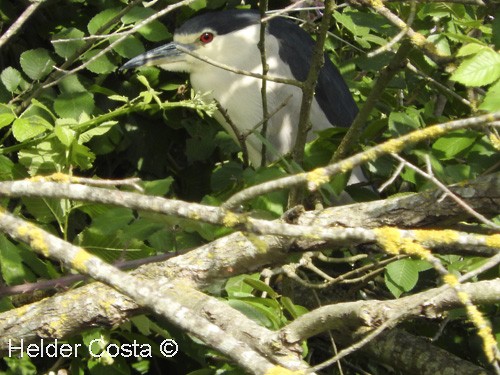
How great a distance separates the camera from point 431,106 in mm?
1951

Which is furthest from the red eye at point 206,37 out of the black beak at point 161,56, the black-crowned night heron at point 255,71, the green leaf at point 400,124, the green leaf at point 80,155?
the green leaf at point 400,124

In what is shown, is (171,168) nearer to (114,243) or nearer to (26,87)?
(26,87)

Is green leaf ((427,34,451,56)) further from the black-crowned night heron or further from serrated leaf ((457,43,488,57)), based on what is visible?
the black-crowned night heron

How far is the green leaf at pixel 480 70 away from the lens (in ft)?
3.75

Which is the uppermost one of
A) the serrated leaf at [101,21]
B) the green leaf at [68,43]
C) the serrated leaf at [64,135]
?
the serrated leaf at [101,21]

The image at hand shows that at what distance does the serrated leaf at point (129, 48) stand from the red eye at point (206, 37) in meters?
0.57

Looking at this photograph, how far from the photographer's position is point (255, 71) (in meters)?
2.44

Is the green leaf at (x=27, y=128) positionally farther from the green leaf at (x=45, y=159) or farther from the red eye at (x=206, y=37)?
the red eye at (x=206, y=37)

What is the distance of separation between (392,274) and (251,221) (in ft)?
2.40

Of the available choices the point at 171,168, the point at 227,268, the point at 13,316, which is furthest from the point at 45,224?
the point at 171,168

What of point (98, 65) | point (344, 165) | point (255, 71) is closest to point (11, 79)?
point (98, 65)

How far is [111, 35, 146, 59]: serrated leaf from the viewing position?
6.03 feet

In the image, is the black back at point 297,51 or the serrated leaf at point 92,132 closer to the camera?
the serrated leaf at point 92,132

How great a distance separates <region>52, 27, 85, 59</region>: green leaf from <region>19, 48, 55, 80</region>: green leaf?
2.2 inches
